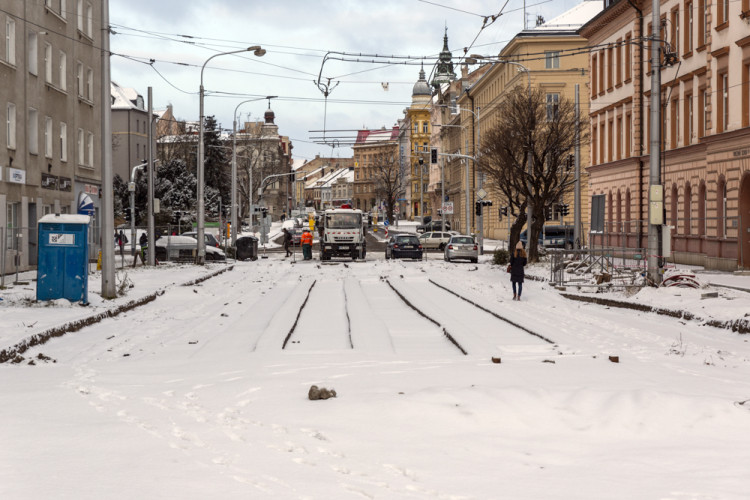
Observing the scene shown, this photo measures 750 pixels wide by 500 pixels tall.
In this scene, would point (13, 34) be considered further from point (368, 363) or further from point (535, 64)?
point (535, 64)

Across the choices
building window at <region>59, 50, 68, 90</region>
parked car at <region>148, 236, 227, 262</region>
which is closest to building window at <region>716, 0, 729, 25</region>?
parked car at <region>148, 236, 227, 262</region>

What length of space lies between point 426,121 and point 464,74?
51.9m

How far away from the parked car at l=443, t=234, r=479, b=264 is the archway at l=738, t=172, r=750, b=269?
19194mm

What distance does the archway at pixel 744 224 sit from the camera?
3362 cm

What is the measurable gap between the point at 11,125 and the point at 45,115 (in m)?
3.85

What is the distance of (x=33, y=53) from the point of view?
124 ft

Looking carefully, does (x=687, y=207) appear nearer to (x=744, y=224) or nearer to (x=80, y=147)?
(x=744, y=224)

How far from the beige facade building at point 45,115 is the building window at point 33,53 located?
0.12ft

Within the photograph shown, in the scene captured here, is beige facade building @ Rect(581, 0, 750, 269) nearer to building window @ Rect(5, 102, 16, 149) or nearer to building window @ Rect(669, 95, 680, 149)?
building window @ Rect(669, 95, 680, 149)

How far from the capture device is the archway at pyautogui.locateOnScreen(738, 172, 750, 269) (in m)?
33.6

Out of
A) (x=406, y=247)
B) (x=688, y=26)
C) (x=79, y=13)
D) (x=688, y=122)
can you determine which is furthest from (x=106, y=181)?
(x=406, y=247)

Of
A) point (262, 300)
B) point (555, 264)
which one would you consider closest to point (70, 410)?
point (262, 300)

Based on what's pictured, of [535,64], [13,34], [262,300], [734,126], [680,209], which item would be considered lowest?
[262,300]

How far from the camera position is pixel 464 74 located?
12369cm
